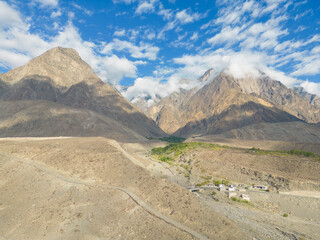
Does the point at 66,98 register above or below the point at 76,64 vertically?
below

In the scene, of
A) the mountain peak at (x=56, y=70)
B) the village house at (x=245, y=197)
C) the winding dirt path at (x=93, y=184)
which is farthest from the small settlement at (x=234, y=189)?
the mountain peak at (x=56, y=70)

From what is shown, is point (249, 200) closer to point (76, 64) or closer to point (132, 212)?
point (132, 212)

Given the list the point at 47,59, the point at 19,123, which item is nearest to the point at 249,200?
the point at 19,123

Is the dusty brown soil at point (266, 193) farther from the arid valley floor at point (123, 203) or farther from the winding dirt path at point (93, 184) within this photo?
the winding dirt path at point (93, 184)

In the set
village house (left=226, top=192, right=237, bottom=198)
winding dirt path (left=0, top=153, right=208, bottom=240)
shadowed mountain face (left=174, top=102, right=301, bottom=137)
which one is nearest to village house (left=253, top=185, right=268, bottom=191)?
village house (left=226, top=192, right=237, bottom=198)

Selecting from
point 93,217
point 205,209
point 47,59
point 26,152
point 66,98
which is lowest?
point 93,217

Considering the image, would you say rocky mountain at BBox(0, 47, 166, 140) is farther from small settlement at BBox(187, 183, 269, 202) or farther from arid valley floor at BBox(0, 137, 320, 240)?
arid valley floor at BBox(0, 137, 320, 240)

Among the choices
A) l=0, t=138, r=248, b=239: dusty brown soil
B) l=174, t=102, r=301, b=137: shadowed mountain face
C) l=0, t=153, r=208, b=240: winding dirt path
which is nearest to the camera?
l=0, t=153, r=208, b=240: winding dirt path

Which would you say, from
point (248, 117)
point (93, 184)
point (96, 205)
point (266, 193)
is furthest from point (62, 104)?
point (248, 117)
